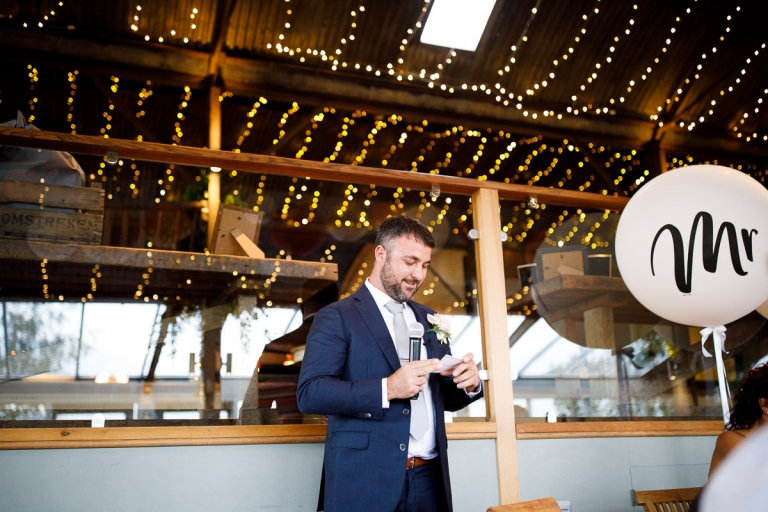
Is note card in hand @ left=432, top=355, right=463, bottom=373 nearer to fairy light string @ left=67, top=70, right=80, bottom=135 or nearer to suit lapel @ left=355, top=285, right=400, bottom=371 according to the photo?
suit lapel @ left=355, top=285, right=400, bottom=371

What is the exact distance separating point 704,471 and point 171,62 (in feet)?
16.3

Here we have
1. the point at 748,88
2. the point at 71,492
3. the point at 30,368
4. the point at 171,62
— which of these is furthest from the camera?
the point at 748,88

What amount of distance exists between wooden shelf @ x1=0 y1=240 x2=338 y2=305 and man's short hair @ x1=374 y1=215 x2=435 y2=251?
707 millimetres

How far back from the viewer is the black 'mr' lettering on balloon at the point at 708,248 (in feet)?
9.29

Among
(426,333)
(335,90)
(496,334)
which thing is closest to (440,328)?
(426,333)

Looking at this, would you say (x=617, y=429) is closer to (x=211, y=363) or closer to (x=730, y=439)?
(x=730, y=439)

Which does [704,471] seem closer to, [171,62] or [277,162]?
[277,162]

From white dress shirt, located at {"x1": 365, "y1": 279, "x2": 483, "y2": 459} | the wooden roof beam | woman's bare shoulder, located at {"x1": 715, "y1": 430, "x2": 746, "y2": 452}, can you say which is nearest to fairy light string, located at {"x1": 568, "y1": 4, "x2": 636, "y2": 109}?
the wooden roof beam

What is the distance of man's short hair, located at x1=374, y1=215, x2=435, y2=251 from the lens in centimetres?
239

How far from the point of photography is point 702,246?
2.85 metres

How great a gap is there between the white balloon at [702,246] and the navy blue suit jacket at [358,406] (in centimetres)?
121

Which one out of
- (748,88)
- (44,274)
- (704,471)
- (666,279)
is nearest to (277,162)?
(44,274)

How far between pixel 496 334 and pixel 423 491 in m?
0.98

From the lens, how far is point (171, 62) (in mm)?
5727
